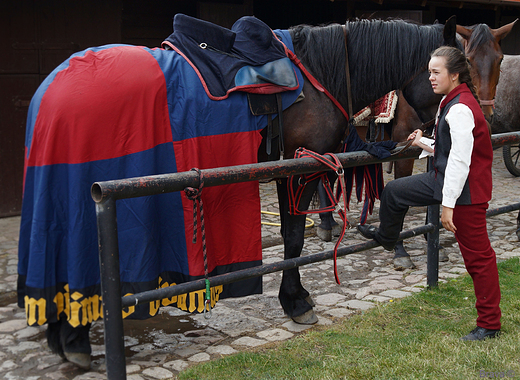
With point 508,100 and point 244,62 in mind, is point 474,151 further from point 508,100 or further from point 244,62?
point 508,100

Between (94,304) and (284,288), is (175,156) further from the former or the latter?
(284,288)

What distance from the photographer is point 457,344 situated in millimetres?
2912

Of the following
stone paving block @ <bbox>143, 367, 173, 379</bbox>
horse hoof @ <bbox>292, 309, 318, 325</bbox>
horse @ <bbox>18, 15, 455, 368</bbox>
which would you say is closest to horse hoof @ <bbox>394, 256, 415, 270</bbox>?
horse hoof @ <bbox>292, 309, 318, 325</bbox>

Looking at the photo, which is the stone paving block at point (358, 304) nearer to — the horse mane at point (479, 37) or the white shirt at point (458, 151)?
the white shirt at point (458, 151)

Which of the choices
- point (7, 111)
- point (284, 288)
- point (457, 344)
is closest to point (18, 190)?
point (7, 111)

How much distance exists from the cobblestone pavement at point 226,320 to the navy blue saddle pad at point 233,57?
1.48 meters

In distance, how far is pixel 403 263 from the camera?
4.64m

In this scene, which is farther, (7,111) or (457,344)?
(7,111)

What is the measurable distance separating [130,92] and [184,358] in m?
1.49

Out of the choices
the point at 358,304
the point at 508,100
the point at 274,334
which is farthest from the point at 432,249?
the point at 508,100

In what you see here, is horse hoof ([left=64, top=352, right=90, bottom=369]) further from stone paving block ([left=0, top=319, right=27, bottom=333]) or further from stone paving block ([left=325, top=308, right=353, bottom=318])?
stone paving block ([left=325, top=308, right=353, bottom=318])

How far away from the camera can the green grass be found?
2.63 metres

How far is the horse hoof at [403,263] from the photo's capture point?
4625 mm

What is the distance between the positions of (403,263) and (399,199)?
1719mm
